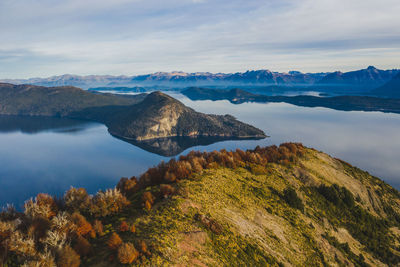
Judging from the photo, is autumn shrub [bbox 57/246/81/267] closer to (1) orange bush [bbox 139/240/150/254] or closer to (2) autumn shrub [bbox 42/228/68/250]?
(2) autumn shrub [bbox 42/228/68/250]

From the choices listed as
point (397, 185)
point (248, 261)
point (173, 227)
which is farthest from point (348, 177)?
point (397, 185)

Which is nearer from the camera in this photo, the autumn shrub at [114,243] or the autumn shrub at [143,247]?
the autumn shrub at [143,247]

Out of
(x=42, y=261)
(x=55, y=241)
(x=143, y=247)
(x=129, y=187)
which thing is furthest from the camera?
(x=129, y=187)

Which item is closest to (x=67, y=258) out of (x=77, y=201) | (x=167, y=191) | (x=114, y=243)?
(x=114, y=243)

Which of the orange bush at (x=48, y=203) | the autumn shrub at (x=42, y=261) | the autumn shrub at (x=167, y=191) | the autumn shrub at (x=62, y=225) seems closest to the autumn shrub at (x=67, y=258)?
the autumn shrub at (x=42, y=261)

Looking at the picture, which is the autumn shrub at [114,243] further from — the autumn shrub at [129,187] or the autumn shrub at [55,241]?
the autumn shrub at [129,187]

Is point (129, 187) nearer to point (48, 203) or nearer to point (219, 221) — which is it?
point (48, 203)

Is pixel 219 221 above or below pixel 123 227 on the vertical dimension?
below
